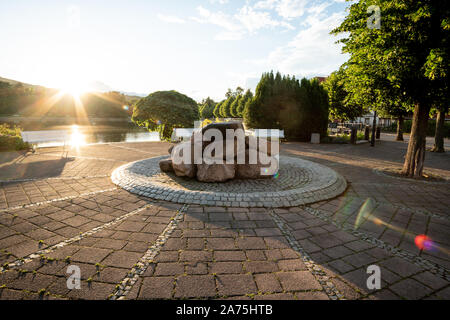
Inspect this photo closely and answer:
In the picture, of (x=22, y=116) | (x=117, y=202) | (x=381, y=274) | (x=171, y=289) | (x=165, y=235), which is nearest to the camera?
(x=171, y=289)

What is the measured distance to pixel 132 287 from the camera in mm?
2168

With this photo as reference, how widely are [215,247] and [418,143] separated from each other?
24.9 ft

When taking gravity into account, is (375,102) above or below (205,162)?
above

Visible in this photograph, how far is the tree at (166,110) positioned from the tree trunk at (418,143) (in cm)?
1422

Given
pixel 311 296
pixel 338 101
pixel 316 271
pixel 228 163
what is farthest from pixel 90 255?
pixel 338 101

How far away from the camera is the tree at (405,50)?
4750 mm

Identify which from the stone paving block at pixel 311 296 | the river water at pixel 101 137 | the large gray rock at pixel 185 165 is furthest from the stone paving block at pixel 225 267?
the river water at pixel 101 137

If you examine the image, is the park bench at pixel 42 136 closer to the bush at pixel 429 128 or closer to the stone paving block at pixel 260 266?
the stone paving block at pixel 260 266

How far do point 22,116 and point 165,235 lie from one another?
220 feet

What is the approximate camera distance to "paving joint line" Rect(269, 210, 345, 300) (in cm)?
214

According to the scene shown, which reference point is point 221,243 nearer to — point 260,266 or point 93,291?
point 260,266

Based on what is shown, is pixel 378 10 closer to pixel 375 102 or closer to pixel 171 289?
pixel 375 102

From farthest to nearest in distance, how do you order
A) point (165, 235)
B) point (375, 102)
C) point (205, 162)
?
point (375, 102) < point (205, 162) < point (165, 235)

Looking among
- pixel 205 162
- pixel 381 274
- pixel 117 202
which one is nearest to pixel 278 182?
pixel 205 162
